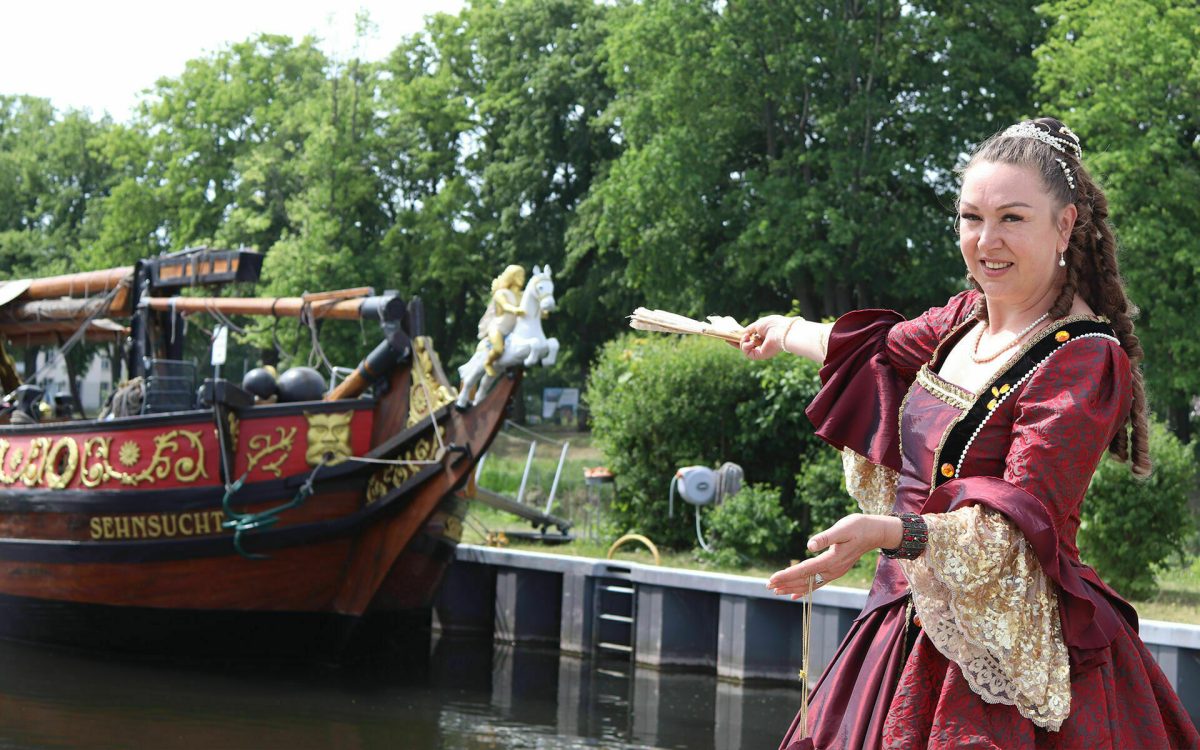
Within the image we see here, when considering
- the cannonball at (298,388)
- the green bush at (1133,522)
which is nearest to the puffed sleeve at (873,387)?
the green bush at (1133,522)

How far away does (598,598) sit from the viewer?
12.5 meters

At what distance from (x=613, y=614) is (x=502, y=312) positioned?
9.22ft

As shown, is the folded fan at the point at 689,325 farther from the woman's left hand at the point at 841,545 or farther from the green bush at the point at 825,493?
the green bush at the point at 825,493

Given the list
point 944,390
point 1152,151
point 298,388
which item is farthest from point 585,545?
point 944,390

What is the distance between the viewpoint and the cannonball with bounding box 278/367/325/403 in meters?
12.8

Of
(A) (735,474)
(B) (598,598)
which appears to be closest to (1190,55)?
(A) (735,474)

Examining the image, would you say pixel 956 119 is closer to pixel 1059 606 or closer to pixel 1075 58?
pixel 1075 58

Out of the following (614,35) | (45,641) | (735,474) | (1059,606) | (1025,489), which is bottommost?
(45,641)

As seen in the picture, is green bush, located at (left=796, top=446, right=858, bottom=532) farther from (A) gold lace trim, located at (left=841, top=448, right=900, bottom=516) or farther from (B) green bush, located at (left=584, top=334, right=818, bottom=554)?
(A) gold lace trim, located at (left=841, top=448, right=900, bottom=516)

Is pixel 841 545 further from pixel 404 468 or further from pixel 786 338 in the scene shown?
pixel 404 468

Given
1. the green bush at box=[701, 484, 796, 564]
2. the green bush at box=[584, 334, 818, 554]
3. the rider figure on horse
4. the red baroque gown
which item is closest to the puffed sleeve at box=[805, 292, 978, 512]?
the red baroque gown

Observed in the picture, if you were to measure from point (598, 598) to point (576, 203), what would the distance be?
23.0 metres

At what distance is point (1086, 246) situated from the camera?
2.64 metres

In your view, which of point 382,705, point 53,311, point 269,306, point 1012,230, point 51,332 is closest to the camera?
point 1012,230
